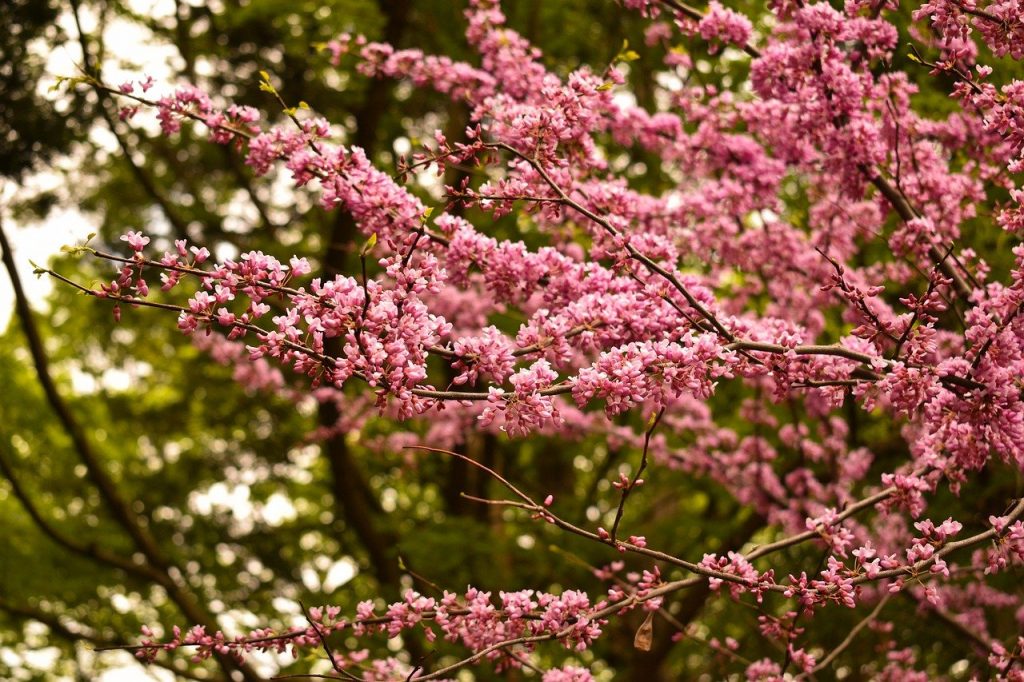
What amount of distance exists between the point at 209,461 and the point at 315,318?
1179cm

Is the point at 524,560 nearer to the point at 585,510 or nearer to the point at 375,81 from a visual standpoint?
the point at 585,510

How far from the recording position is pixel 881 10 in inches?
215

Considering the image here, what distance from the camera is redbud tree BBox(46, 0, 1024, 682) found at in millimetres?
3592

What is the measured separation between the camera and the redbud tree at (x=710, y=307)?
11.8 feet

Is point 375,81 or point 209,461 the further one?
point 209,461

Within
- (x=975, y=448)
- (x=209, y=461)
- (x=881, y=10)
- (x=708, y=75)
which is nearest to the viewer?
(x=975, y=448)

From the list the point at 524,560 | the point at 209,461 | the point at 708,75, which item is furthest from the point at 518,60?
the point at 209,461

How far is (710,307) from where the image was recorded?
14.8 feet

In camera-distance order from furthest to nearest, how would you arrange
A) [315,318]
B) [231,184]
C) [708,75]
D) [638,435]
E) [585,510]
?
[231,184] → [585,510] → [638,435] → [708,75] → [315,318]

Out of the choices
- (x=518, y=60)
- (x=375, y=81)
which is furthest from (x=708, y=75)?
(x=375, y=81)

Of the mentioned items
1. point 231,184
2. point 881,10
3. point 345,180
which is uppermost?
point 231,184

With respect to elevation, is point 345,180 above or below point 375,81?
below

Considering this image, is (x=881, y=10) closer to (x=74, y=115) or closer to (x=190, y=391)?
(x=74, y=115)

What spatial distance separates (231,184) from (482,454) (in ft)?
16.1
